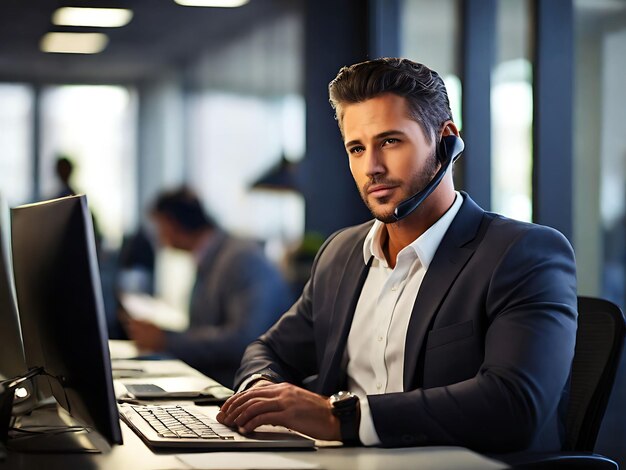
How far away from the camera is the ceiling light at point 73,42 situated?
16.1 ft

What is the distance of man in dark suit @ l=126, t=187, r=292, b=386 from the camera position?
4.30 m

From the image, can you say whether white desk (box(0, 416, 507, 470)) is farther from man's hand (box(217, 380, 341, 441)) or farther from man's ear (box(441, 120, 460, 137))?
man's ear (box(441, 120, 460, 137))

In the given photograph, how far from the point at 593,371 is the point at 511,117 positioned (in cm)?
213

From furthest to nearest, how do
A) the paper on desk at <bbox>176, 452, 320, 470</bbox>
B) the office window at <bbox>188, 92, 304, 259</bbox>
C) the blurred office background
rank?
the office window at <bbox>188, 92, 304, 259</bbox>, the blurred office background, the paper on desk at <bbox>176, 452, 320, 470</bbox>

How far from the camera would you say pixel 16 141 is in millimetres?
4867

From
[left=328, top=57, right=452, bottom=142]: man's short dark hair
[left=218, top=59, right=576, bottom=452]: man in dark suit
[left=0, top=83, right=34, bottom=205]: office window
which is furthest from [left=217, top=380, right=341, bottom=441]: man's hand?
[left=0, top=83, right=34, bottom=205]: office window

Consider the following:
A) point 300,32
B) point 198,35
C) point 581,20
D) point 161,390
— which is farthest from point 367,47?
point 161,390

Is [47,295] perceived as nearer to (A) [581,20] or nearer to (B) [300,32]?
(A) [581,20]

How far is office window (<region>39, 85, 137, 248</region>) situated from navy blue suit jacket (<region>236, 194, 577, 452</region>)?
9.27ft

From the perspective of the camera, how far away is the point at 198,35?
5.11 meters

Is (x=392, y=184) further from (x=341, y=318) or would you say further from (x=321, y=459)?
(x=321, y=459)

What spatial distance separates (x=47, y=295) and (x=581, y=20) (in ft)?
8.89

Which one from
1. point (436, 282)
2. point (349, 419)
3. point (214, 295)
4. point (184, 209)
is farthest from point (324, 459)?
point (184, 209)

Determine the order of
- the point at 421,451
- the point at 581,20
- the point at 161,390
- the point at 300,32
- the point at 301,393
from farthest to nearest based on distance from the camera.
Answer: the point at 300,32 → the point at 581,20 → the point at 161,390 → the point at 301,393 → the point at 421,451
